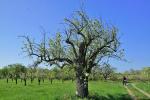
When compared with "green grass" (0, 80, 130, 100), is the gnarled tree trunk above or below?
above

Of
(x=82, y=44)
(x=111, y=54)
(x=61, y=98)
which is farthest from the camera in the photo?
(x=111, y=54)

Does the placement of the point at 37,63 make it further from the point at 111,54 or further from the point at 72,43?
the point at 111,54

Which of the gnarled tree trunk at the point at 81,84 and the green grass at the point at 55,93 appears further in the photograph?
the gnarled tree trunk at the point at 81,84

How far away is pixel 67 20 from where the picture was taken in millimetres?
43500

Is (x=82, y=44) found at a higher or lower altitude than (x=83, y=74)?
higher

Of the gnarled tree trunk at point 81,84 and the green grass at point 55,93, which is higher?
the gnarled tree trunk at point 81,84

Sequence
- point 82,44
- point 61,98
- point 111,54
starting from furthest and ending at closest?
point 111,54, point 82,44, point 61,98

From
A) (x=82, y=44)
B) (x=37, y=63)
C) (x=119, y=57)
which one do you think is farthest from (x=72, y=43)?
(x=119, y=57)

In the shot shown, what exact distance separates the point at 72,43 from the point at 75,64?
2.36 meters

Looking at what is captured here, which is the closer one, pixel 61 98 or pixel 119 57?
pixel 61 98

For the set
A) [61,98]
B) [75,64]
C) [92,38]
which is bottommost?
[61,98]

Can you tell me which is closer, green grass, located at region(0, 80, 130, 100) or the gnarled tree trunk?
green grass, located at region(0, 80, 130, 100)

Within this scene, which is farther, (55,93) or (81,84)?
(55,93)

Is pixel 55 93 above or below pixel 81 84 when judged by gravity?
below
